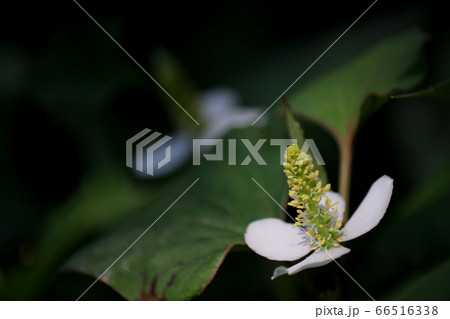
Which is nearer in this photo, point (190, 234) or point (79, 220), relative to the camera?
point (190, 234)

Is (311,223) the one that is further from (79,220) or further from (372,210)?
(79,220)

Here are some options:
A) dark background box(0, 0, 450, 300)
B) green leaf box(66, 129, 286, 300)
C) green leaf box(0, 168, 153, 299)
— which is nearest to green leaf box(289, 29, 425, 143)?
green leaf box(66, 129, 286, 300)

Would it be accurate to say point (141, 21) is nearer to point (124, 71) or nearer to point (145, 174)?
point (124, 71)

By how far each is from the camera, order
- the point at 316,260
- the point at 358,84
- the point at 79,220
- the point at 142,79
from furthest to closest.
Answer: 1. the point at 142,79
2. the point at 79,220
3. the point at 358,84
4. the point at 316,260

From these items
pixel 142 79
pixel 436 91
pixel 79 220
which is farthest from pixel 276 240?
pixel 142 79

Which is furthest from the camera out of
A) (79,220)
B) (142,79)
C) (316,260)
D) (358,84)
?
(142,79)

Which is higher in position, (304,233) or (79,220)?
(79,220)

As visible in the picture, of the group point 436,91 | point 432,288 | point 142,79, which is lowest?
point 432,288
